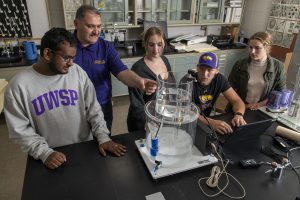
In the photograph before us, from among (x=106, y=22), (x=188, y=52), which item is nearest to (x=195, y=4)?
(x=188, y=52)

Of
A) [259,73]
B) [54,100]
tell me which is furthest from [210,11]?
[54,100]

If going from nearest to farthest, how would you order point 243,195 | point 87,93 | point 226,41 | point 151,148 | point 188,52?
point 243,195 < point 151,148 < point 87,93 < point 188,52 < point 226,41

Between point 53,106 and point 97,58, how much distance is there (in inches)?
22.5

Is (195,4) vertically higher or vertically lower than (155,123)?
higher

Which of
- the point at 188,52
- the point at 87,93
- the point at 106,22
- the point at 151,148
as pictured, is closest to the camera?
the point at 151,148

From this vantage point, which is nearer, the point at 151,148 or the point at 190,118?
the point at 151,148

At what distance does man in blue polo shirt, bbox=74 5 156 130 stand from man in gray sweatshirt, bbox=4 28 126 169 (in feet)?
1.01

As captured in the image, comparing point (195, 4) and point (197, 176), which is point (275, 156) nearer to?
point (197, 176)

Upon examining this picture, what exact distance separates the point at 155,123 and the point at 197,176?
0.33 metres

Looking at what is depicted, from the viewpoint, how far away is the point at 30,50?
2.70 m

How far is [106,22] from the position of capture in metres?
3.13

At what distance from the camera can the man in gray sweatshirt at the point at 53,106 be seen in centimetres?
111

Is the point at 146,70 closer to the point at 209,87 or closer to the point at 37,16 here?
the point at 209,87

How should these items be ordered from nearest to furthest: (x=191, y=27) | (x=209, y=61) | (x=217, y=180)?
(x=217, y=180) → (x=209, y=61) → (x=191, y=27)
